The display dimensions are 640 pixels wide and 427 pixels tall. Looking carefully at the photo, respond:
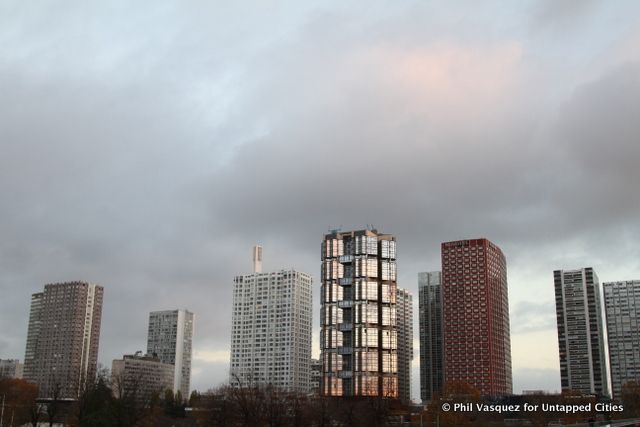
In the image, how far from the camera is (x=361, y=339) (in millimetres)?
191500

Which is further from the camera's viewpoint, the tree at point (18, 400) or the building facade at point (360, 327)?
the building facade at point (360, 327)

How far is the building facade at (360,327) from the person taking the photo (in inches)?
7515

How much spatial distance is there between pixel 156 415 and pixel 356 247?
2740 inches

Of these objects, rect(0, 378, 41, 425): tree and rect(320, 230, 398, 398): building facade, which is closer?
rect(0, 378, 41, 425): tree

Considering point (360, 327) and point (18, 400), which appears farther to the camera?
point (360, 327)

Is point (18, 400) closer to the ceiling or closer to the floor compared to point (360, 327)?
closer to the floor

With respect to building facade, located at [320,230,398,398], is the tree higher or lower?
lower

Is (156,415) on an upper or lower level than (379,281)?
lower

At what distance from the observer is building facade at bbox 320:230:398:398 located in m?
191

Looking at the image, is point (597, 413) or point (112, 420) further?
point (597, 413)

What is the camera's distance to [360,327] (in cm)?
19188

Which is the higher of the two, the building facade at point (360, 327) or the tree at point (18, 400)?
the building facade at point (360, 327)

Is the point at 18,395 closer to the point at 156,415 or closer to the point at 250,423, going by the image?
the point at 156,415

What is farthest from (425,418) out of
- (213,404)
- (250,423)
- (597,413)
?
(250,423)
